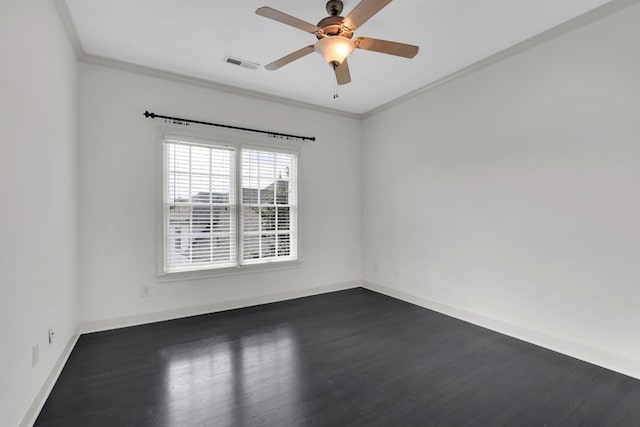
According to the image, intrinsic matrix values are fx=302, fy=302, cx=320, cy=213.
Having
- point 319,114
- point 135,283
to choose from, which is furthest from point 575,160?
point 135,283

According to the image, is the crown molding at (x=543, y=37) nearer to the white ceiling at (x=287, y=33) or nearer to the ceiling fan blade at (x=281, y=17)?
the white ceiling at (x=287, y=33)

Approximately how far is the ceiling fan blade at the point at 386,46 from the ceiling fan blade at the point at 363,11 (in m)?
0.15

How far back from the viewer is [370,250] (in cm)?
499

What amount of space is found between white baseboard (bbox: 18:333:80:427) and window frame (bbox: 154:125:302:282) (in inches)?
41.7

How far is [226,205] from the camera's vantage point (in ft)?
13.0

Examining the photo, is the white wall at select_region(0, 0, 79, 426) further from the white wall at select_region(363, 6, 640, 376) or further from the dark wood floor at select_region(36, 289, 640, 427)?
the white wall at select_region(363, 6, 640, 376)

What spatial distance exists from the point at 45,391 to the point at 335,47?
3173mm

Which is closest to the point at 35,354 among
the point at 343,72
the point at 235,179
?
the point at 235,179

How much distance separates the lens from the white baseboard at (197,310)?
3234 millimetres

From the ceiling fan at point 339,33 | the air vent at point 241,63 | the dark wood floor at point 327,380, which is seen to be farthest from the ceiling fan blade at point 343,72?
the dark wood floor at point 327,380

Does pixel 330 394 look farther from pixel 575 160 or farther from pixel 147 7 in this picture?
pixel 147 7

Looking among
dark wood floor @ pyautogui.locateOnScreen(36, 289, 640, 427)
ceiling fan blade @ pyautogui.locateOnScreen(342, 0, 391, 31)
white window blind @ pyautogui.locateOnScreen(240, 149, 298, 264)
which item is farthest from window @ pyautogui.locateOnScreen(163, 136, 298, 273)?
ceiling fan blade @ pyautogui.locateOnScreen(342, 0, 391, 31)

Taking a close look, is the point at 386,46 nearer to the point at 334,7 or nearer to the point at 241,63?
the point at 334,7

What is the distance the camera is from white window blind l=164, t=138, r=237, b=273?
11.9 ft
